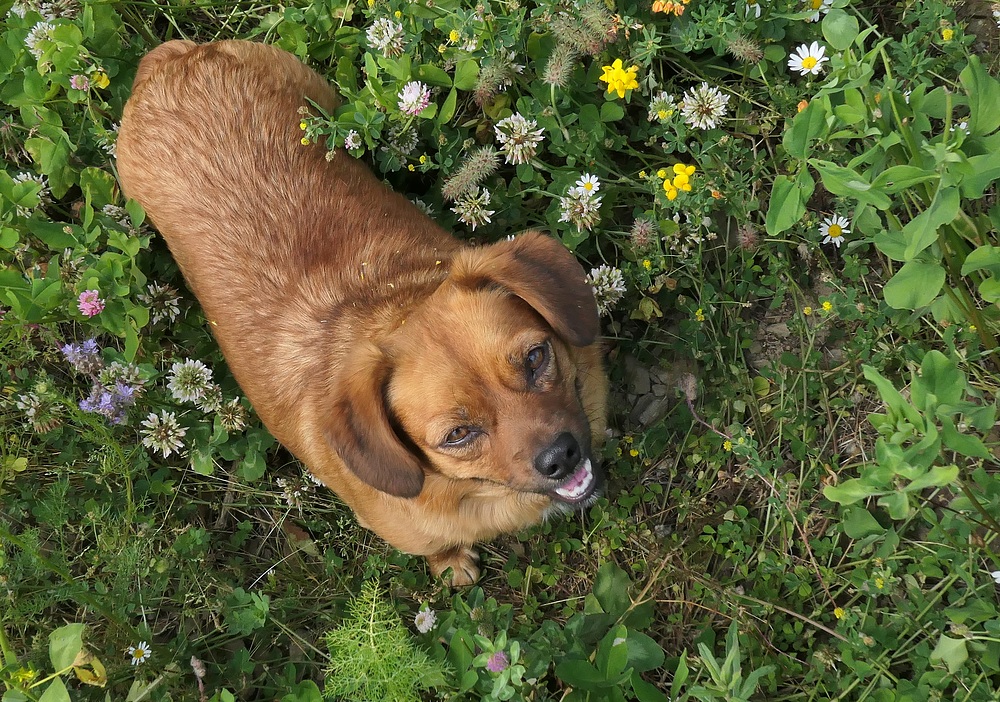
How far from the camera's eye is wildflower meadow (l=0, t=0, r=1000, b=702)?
322 centimetres

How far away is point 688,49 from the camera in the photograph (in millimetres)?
3479

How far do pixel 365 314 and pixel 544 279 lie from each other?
2.90 ft

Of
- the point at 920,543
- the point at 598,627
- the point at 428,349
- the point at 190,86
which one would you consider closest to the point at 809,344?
the point at 920,543

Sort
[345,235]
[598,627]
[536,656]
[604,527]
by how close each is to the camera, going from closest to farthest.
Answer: [536,656] < [598,627] < [345,235] < [604,527]

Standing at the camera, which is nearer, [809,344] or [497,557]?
[809,344]

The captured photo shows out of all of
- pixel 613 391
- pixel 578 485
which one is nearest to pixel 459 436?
pixel 578 485

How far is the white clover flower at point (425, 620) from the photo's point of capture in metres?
3.60

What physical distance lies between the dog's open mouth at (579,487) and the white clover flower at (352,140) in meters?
1.98

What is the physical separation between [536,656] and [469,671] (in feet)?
0.96

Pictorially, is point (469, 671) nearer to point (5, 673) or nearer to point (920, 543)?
point (5, 673)

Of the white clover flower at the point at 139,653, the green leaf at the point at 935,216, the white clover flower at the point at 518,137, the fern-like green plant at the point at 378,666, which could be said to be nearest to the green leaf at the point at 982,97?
the green leaf at the point at 935,216

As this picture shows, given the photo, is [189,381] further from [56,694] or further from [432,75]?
[432,75]

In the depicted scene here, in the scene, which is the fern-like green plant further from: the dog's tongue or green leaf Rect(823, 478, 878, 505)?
green leaf Rect(823, 478, 878, 505)

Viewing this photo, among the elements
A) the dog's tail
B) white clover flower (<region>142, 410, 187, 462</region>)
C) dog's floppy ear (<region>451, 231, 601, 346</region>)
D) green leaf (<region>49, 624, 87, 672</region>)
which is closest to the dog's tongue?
dog's floppy ear (<region>451, 231, 601, 346</region>)
